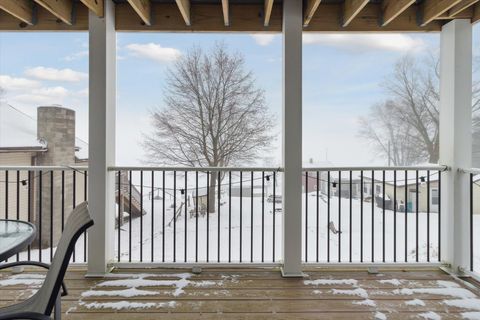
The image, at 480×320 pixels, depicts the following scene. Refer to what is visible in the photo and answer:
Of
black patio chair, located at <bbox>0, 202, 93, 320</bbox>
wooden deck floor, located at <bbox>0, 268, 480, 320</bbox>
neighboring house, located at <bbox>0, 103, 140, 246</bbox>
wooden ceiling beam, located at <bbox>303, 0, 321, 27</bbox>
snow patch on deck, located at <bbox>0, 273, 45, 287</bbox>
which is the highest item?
wooden ceiling beam, located at <bbox>303, 0, 321, 27</bbox>

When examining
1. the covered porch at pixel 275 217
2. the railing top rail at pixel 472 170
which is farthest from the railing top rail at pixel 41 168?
the railing top rail at pixel 472 170

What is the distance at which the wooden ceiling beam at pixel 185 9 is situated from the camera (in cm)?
258

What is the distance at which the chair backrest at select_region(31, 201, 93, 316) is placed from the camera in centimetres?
111

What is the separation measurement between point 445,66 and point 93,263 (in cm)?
378

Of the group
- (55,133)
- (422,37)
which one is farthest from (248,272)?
(422,37)

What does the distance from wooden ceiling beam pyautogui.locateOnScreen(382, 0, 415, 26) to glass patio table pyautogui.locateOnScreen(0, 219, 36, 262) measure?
2.95 metres

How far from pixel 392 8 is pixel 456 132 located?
4.20ft

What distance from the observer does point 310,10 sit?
8.73ft

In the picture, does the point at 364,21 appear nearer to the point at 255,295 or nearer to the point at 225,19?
the point at 225,19

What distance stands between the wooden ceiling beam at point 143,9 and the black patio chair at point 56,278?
181cm

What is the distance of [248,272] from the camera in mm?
2938

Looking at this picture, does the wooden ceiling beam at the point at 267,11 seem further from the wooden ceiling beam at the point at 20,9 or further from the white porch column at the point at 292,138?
the wooden ceiling beam at the point at 20,9

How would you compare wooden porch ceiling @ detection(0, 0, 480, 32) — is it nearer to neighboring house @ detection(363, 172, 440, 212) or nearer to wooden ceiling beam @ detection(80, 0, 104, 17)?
wooden ceiling beam @ detection(80, 0, 104, 17)

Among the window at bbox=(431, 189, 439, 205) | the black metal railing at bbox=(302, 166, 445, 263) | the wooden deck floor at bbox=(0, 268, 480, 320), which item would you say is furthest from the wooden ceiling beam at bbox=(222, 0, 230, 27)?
the window at bbox=(431, 189, 439, 205)
